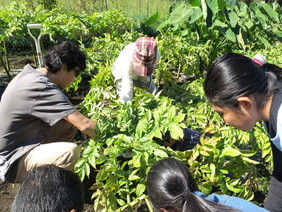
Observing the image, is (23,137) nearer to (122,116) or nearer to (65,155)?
(65,155)

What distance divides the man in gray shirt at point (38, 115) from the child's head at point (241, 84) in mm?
896

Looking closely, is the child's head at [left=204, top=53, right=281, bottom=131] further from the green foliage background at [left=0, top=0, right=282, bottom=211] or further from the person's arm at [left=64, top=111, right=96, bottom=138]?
the person's arm at [left=64, top=111, right=96, bottom=138]

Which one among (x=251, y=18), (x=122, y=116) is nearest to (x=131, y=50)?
(x=122, y=116)

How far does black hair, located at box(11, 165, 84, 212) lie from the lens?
1.01 meters

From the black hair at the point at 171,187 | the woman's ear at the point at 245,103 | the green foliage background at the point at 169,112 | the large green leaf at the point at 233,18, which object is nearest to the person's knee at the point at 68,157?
the green foliage background at the point at 169,112

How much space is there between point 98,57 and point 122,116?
1.69 m

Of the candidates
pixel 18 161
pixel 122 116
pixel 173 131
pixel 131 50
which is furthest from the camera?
pixel 131 50

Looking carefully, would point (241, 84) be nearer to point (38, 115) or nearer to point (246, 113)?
point (246, 113)

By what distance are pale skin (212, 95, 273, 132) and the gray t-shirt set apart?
3.27 ft

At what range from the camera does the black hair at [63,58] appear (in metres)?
1.94

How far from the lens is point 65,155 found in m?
1.88

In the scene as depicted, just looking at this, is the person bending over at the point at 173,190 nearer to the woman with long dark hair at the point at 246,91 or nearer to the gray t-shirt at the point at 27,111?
the woman with long dark hair at the point at 246,91

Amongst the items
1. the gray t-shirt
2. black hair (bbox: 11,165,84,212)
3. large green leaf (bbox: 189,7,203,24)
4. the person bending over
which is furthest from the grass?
the person bending over

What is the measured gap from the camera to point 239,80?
1.15 metres
